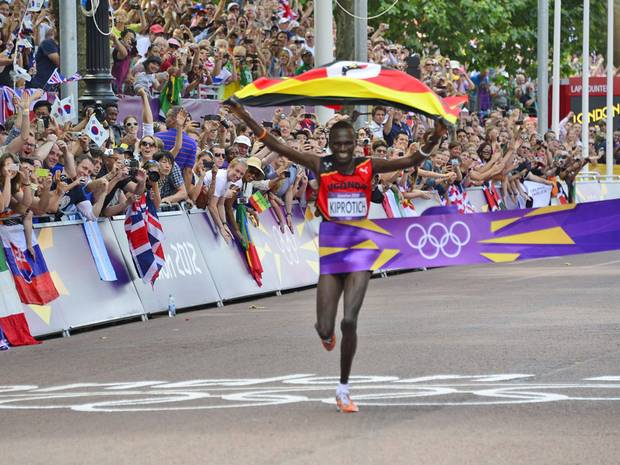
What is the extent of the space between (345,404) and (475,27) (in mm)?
36339

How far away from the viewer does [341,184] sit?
11477 millimetres

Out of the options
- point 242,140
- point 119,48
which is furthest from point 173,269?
point 119,48

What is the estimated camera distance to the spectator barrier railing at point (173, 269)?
665 inches

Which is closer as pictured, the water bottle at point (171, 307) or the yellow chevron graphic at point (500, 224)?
the yellow chevron graphic at point (500, 224)

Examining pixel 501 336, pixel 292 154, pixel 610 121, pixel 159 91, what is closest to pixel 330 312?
pixel 292 154

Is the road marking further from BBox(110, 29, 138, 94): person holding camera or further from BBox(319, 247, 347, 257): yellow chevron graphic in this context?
BBox(110, 29, 138, 94): person holding camera

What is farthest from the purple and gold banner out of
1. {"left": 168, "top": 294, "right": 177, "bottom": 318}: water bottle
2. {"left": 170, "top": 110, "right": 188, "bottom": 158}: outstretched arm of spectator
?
{"left": 170, "top": 110, "right": 188, "bottom": 158}: outstretched arm of spectator

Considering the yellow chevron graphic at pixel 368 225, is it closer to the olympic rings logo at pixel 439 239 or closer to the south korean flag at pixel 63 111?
the olympic rings logo at pixel 439 239

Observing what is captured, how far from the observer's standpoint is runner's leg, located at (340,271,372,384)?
11008mm

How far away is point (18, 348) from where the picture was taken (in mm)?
15656

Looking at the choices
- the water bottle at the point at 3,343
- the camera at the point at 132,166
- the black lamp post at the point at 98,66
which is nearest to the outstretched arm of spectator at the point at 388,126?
the black lamp post at the point at 98,66

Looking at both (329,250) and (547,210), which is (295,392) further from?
(547,210)

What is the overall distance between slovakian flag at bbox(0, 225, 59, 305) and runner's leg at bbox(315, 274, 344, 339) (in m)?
5.38

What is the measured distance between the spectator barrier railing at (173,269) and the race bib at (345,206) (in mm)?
5474
